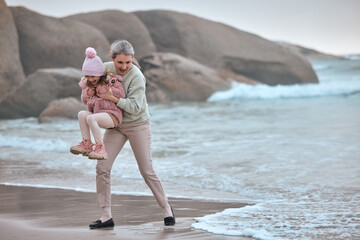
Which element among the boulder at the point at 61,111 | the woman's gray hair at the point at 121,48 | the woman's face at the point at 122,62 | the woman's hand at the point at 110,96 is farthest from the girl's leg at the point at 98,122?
the boulder at the point at 61,111

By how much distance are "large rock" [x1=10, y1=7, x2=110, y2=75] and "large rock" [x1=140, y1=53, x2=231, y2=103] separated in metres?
1.88

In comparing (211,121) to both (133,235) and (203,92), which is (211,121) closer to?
(203,92)

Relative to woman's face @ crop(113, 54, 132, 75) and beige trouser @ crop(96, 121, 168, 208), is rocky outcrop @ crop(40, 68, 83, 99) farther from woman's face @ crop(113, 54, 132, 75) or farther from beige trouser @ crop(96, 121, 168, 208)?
woman's face @ crop(113, 54, 132, 75)

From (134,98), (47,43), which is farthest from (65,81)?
(134,98)

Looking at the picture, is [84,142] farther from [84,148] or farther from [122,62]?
[122,62]

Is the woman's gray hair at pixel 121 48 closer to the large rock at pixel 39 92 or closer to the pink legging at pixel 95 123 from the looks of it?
the pink legging at pixel 95 123

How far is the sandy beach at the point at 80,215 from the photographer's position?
16.8ft

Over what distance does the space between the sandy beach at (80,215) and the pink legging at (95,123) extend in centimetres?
82

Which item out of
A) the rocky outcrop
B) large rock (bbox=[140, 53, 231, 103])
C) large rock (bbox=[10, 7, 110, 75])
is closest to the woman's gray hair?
the rocky outcrop

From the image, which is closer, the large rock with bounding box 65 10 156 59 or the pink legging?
the pink legging

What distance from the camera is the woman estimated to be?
5070mm

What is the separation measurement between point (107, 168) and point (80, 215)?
1.04m

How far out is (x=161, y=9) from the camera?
26.8m

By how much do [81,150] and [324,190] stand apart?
3.64 meters
